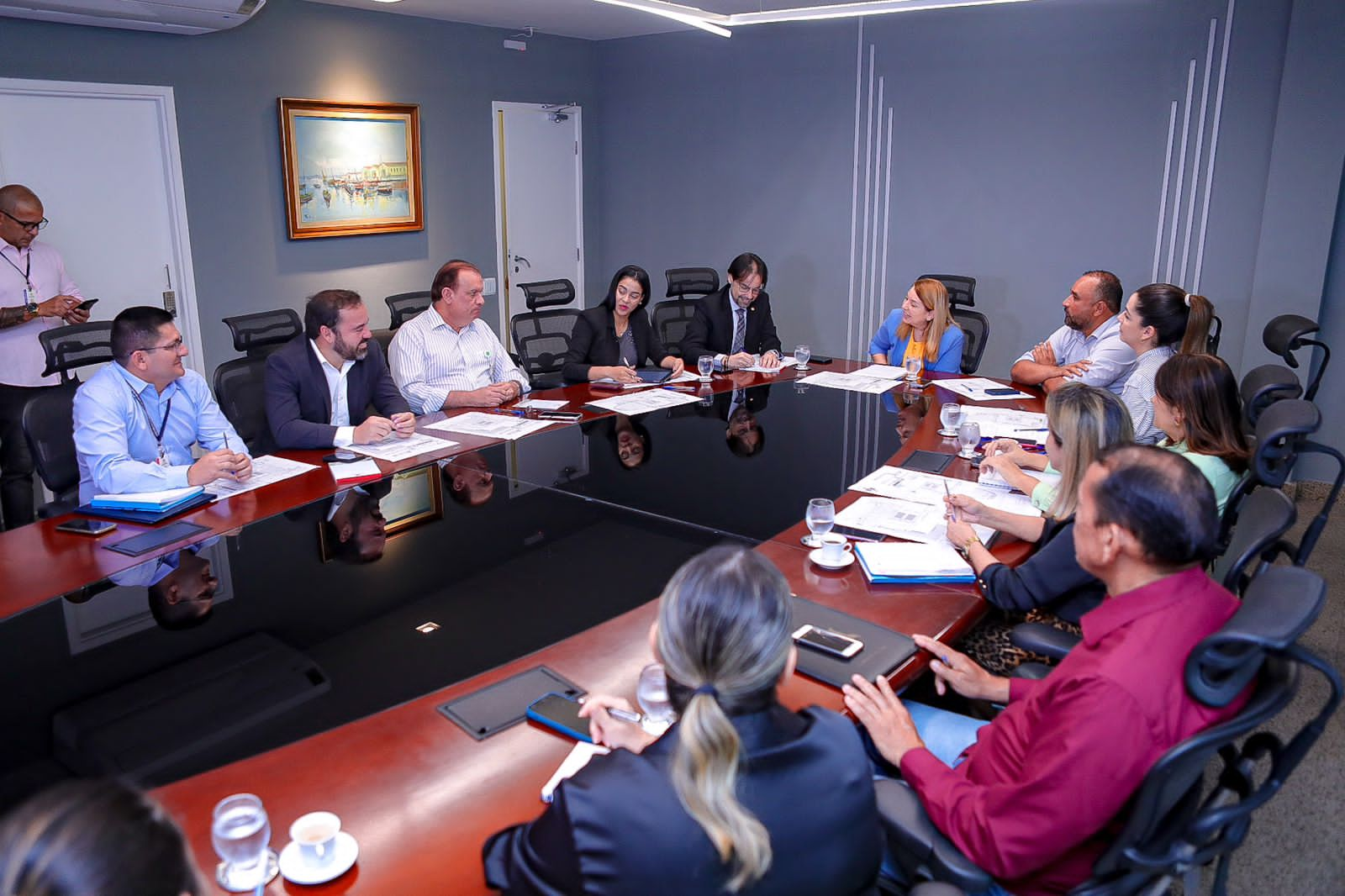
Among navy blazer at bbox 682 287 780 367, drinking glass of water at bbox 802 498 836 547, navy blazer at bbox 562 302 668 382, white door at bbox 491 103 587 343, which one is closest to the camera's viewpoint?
drinking glass of water at bbox 802 498 836 547

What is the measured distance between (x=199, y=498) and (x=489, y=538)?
2.94 feet

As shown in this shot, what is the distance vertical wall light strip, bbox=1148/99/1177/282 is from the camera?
213 inches

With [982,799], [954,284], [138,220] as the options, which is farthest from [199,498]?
[954,284]

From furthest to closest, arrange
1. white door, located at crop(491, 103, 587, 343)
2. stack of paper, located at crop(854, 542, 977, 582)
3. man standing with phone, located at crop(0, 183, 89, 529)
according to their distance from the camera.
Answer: white door, located at crop(491, 103, 587, 343) → man standing with phone, located at crop(0, 183, 89, 529) → stack of paper, located at crop(854, 542, 977, 582)

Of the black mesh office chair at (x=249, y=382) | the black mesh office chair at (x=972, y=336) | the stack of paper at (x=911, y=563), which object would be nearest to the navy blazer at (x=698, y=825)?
the stack of paper at (x=911, y=563)

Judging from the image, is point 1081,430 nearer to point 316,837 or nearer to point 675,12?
point 316,837

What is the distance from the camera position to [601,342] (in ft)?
15.2

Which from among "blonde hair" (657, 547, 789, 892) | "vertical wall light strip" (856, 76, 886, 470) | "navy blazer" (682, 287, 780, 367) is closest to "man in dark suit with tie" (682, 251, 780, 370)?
"navy blazer" (682, 287, 780, 367)

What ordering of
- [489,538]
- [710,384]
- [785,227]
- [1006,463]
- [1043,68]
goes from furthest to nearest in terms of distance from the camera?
[785,227]
[1043,68]
[710,384]
[1006,463]
[489,538]

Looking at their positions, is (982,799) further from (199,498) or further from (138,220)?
(138,220)

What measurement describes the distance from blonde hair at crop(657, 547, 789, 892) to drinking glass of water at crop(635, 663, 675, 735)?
398mm

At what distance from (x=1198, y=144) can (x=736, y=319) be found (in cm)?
288

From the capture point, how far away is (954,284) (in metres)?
5.15

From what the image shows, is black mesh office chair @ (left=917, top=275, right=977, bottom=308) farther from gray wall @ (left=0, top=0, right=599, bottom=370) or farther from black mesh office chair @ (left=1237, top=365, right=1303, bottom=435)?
gray wall @ (left=0, top=0, right=599, bottom=370)
